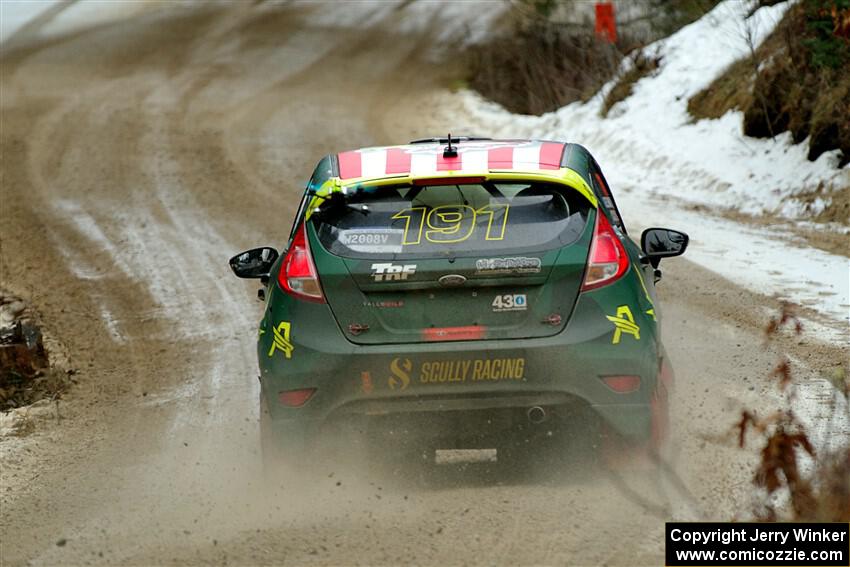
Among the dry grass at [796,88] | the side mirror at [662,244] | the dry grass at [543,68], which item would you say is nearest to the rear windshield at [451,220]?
the side mirror at [662,244]

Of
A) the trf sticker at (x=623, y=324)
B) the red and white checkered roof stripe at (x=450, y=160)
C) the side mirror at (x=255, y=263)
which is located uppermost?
the red and white checkered roof stripe at (x=450, y=160)

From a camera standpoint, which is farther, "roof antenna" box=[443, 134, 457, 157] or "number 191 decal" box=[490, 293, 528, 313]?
"roof antenna" box=[443, 134, 457, 157]

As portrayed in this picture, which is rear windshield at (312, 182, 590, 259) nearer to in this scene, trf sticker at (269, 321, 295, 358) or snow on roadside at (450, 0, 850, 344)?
trf sticker at (269, 321, 295, 358)

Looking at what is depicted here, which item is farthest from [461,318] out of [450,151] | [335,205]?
[450,151]

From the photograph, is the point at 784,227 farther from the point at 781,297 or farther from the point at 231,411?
the point at 231,411

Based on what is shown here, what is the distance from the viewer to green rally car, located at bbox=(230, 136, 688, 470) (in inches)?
235

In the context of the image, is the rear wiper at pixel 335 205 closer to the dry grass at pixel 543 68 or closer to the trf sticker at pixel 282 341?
the trf sticker at pixel 282 341

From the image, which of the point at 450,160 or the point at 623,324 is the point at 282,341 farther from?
the point at 623,324

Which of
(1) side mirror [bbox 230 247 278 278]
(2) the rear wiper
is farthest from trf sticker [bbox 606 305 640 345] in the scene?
(1) side mirror [bbox 230 247 278 278]

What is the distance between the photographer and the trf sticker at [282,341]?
6129 mm

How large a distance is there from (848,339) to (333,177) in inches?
173

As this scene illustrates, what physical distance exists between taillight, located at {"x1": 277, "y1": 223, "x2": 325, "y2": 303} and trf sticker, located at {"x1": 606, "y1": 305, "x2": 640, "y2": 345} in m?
1.36

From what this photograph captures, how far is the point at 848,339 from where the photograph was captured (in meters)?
9.06

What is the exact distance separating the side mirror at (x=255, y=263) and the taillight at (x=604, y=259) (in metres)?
1.85
